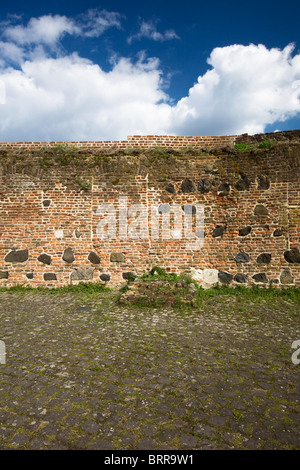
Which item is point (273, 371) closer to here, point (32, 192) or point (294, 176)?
point (294, 176)

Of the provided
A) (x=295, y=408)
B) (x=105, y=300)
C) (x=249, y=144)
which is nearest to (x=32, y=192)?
(x=105, y=300)

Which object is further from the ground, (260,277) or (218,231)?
(218,231)

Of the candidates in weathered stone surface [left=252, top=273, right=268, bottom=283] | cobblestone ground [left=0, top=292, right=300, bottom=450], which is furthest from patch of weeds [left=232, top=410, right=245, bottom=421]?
weathered stone surface [left=252, top=273, right=268, bottom=283]

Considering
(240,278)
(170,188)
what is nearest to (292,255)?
(240,278)

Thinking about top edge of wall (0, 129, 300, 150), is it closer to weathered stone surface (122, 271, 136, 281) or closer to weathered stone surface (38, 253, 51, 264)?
weathered stone surface (38, 253, 51, 264)

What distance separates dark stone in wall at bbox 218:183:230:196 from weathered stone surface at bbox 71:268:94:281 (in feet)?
16.3

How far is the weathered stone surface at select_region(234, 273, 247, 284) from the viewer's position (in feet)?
30.5

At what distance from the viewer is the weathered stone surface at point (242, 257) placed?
929 centimetres

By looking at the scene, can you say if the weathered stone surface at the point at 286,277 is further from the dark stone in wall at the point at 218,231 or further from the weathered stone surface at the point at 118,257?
the weathered stone surface at the point at 118,257

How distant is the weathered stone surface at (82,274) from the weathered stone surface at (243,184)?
5.54m

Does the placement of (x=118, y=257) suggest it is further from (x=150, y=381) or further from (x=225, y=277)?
(x=150, y=381)

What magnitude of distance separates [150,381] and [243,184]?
721 centimetres

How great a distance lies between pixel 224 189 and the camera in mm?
9539
